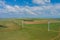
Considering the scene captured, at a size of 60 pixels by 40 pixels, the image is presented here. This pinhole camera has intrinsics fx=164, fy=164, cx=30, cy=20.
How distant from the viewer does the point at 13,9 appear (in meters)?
2.57

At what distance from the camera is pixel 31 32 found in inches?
101

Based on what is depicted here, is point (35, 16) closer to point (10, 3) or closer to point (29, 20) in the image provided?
point (29, 20)

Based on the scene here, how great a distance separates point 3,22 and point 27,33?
0.41m

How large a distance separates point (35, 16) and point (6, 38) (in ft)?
1.86

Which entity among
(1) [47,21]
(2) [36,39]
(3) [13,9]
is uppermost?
(3) [13,9]

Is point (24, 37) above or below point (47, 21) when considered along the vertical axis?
below

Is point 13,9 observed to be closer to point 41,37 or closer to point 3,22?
point 3,22

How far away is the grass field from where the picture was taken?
2549 mm

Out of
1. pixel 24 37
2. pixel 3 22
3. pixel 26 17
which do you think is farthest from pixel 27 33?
pixel 3 22

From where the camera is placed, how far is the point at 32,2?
258 centimetres

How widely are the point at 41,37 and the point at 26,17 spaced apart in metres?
0.39

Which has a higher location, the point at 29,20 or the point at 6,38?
the point at 29,20

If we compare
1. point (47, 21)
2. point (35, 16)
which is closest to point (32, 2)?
point (35, 16)

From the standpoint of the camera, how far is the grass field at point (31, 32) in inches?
100
